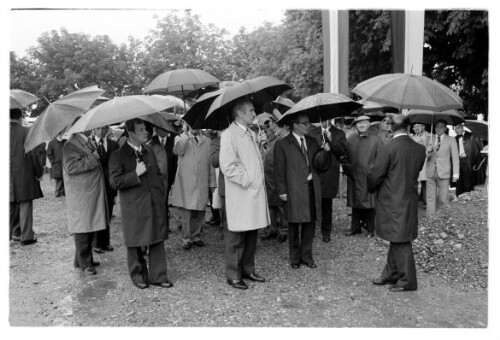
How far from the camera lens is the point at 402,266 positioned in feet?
16.3

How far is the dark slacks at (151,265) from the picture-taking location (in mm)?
5070

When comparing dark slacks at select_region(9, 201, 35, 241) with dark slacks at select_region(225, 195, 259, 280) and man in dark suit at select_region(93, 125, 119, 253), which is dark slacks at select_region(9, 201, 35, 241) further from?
dark slacks at select_region(225, 195, 259, 280)

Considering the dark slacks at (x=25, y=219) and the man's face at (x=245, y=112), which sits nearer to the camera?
the man's face at (x=245, y=112)

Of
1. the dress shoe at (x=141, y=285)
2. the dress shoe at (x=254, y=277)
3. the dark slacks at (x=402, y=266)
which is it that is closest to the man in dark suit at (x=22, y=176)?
the dress shoe at (x=141, y=285)

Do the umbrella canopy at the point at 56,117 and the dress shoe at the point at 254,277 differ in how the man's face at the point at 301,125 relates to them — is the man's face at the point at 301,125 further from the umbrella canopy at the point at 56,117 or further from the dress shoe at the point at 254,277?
the umbrella canopy at the point at 56,117

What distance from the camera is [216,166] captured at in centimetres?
650

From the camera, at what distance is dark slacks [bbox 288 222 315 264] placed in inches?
229

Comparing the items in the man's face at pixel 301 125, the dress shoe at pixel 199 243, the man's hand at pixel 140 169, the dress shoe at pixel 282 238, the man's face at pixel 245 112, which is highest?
the man's face at pixel 245 112

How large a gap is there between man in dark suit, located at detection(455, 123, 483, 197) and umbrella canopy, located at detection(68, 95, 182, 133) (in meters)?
7.98

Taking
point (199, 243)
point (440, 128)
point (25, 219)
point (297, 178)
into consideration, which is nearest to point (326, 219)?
point (297, 178)

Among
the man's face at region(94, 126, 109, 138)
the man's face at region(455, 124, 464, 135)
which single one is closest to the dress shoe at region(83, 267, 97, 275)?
the man's face at region(94, 126, 109, 138)

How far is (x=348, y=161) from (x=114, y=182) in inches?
163

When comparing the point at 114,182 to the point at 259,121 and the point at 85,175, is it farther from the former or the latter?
the point at 259,121

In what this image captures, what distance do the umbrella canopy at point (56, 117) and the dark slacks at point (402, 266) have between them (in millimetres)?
3815
